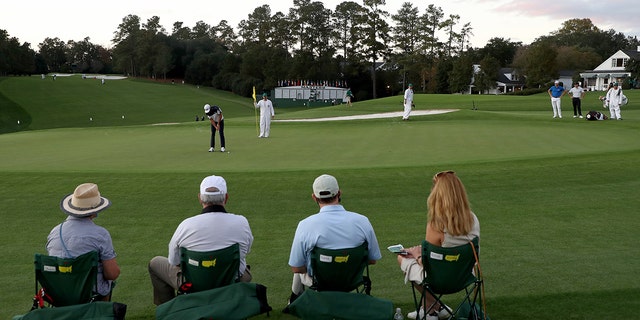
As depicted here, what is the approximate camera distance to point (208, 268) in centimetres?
528

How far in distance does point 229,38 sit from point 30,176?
135m

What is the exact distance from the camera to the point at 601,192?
11727 millimetres

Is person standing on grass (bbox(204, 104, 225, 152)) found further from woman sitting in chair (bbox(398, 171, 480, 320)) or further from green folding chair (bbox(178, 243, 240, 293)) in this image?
woman sitting in chair (bbox(398, 171, 480, 320))

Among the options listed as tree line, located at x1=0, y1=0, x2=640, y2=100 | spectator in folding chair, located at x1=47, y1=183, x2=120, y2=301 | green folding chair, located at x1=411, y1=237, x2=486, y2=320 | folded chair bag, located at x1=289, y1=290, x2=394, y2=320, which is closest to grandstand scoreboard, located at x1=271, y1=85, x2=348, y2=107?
tree line, located at x1=0, y1=0, x2=640, y2=100

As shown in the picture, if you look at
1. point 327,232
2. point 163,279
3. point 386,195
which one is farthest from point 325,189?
point 386,195

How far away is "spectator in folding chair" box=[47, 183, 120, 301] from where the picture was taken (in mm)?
5434

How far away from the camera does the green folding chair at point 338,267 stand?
529cm

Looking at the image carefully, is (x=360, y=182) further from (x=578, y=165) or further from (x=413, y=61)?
(x=413, y=61)

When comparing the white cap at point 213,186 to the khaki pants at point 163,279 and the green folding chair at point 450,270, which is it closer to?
the khaki pants at point 163,279

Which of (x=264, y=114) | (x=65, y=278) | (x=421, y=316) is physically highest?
(x=264, y=114)

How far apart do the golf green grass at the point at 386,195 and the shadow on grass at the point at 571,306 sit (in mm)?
21

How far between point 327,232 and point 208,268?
1.18 metres

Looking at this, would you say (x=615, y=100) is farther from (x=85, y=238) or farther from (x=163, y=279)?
(x=85, y=238)

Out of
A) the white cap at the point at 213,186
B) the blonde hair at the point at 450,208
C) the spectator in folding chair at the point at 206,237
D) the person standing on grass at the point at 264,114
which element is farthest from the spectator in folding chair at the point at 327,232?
the person standing on grass at the point at 264,114
